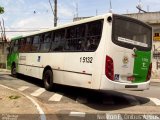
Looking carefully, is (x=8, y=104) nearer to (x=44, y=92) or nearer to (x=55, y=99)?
(x=55, y=99)

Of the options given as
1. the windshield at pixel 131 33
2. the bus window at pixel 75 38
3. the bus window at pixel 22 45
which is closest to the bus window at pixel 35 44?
the bus window at pixel 22 45

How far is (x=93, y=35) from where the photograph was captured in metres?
12.4

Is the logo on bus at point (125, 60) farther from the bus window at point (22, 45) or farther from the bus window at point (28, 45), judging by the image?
the bus window at point (22, 45)

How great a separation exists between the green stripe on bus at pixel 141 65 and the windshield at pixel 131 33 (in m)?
0.25

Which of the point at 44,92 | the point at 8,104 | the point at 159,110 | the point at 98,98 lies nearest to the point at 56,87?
the point at 44,92

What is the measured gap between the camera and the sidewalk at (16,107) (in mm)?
10156

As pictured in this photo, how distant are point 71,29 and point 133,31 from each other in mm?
2828

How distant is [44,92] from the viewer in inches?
624

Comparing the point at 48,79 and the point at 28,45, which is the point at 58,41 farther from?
the point at 28,45

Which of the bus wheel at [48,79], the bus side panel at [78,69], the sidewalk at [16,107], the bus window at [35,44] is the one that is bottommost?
the sidewalk at [16,107]

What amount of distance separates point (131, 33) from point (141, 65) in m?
1.23

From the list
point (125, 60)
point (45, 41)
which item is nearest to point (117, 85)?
point (125, 60)

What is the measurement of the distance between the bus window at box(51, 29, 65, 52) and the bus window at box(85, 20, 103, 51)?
2.49 meters

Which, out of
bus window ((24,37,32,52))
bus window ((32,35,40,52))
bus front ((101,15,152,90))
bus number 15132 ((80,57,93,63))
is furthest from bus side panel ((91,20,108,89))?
bus window ((24,37,32,52))
